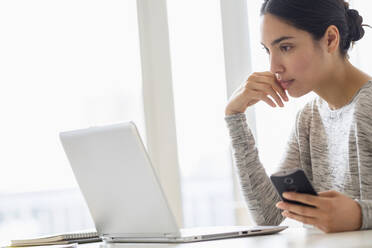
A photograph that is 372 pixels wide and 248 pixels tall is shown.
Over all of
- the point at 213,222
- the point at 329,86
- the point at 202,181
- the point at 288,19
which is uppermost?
the point at 288,19

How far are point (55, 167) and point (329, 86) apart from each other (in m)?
1.38

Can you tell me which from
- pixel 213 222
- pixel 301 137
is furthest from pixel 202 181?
pixel 301 137

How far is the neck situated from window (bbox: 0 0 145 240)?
4.02ft

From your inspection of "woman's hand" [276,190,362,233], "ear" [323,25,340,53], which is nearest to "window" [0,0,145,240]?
"ear" [323,25,340,53]

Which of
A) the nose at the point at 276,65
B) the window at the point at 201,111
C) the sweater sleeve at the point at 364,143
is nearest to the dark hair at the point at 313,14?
the nose at the point at 276,65

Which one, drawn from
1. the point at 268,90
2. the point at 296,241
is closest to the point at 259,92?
the point at 268,90

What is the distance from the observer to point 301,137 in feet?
6.53

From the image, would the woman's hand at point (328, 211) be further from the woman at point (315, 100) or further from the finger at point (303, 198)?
the woman at point (315, 100)

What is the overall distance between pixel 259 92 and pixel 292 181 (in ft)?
2.10

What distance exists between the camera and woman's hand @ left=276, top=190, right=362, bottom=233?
1.31 m

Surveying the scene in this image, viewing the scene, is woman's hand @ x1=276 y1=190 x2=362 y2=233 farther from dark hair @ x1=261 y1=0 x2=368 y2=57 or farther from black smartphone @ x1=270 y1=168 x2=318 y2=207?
dark hair @ x1=261 y1=0 x2=368 y2=57

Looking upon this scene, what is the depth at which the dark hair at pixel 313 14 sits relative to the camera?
68.6 inches

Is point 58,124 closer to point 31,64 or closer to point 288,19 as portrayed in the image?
point 31,64

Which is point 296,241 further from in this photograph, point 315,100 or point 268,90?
point 315,100
